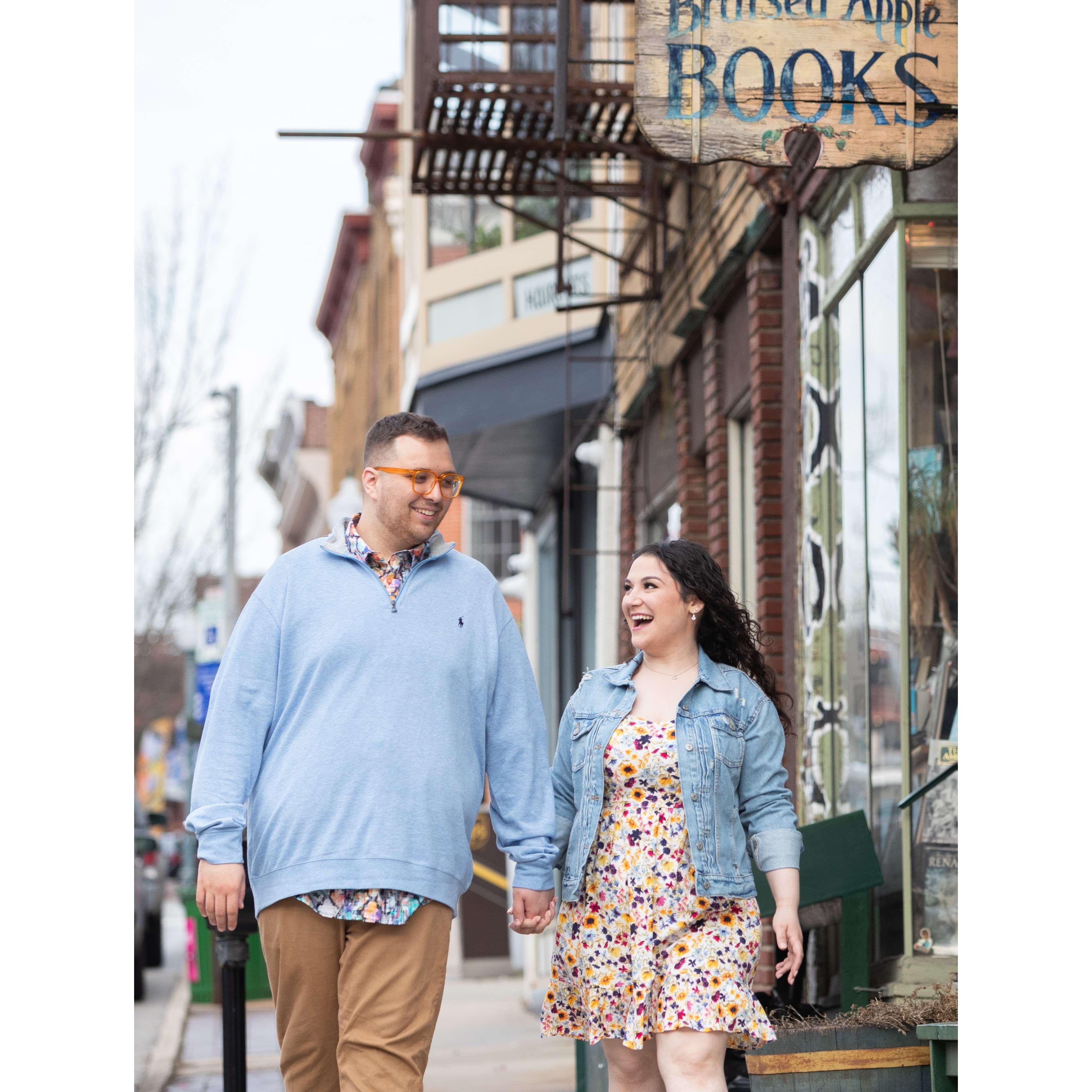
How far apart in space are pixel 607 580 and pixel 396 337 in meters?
14.6

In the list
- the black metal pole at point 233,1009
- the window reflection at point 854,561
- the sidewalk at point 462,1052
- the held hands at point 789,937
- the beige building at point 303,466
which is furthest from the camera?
the beige building at point 303,466

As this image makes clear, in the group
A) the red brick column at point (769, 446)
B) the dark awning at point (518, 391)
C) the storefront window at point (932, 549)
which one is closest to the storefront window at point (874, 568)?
the storefront window at point (932, 549)

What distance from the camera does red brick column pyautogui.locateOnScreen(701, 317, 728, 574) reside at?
9.55 m

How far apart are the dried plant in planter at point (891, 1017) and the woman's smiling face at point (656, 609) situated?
1.18m

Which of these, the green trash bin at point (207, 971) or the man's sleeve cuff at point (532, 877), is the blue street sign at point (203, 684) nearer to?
the green trash bin at point (207, 971)

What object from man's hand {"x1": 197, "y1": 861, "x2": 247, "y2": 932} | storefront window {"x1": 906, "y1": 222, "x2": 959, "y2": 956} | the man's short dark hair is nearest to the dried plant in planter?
storefront window {"x1": 906, "y1": 222, "x2": 959, "y2": 956}

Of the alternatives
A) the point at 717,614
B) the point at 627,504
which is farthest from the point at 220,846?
the point at 627,504

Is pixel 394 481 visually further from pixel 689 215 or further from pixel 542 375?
pixel 542 375

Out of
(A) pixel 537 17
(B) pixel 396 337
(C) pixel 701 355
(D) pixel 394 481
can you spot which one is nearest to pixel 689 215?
(C) pixel 701 355

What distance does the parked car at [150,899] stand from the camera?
51.6 feet

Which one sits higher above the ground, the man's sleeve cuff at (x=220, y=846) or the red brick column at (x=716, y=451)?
the red brick column at (x=716, y=451)

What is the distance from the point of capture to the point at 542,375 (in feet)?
47.2

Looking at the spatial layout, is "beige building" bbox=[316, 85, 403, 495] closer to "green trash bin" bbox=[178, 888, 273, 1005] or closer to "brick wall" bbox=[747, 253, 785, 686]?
"green trash bin" bbox=[178, 888, 273, 1005]

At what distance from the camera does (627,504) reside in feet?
43.9
